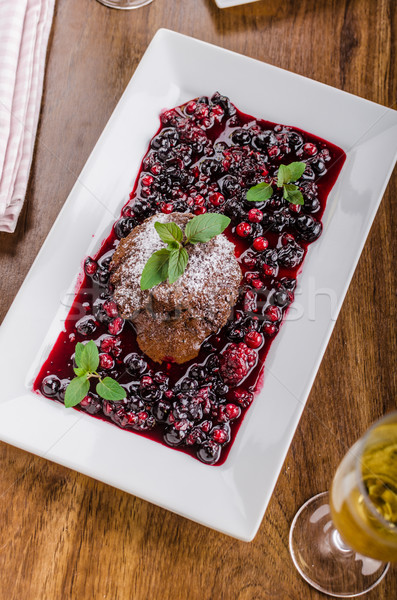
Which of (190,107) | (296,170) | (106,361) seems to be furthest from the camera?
(190,107)

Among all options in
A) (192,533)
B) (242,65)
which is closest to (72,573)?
(192,533)

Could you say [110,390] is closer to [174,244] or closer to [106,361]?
[106,361]

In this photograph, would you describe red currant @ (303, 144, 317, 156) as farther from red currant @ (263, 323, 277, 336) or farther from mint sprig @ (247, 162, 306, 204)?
red currant @ (263, 323, 277, 336)

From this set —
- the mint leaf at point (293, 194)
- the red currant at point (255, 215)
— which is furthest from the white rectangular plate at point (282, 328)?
the red currant at point (255, 215)

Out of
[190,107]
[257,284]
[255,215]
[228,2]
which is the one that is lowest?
[257,284]

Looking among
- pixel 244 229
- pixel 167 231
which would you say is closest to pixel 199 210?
pixel 244 229

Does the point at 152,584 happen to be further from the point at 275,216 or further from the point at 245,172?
the point at 245,172

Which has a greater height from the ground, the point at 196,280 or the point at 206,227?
the point at 206,227

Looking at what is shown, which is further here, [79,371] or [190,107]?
[190,107]
